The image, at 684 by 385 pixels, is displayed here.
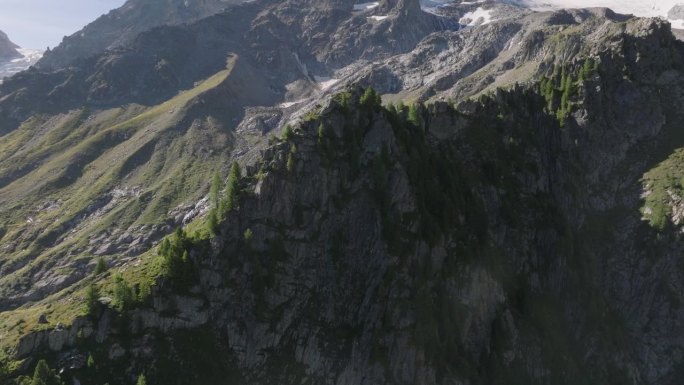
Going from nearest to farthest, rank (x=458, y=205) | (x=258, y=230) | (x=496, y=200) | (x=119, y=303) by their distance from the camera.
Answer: (x=119, y=303) < (x=258, y=230) < (x=458, y=205) < (x=496, y=200)

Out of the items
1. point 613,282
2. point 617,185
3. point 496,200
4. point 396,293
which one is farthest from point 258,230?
point 617,185

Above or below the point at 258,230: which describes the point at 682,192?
below

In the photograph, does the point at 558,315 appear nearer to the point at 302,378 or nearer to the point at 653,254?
the point at 653,254

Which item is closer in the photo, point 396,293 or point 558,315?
point 396,293

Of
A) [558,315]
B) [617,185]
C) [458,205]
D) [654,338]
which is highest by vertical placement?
[458,205]

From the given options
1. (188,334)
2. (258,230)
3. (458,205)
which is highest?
(258,230)

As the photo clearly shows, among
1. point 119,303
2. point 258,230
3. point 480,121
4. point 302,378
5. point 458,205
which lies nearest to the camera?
point 119,303

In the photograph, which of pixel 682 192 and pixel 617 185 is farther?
pixel 617 185

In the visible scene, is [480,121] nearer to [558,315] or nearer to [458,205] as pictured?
[458,205]

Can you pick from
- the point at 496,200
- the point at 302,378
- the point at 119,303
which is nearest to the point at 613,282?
the point at 496,200
